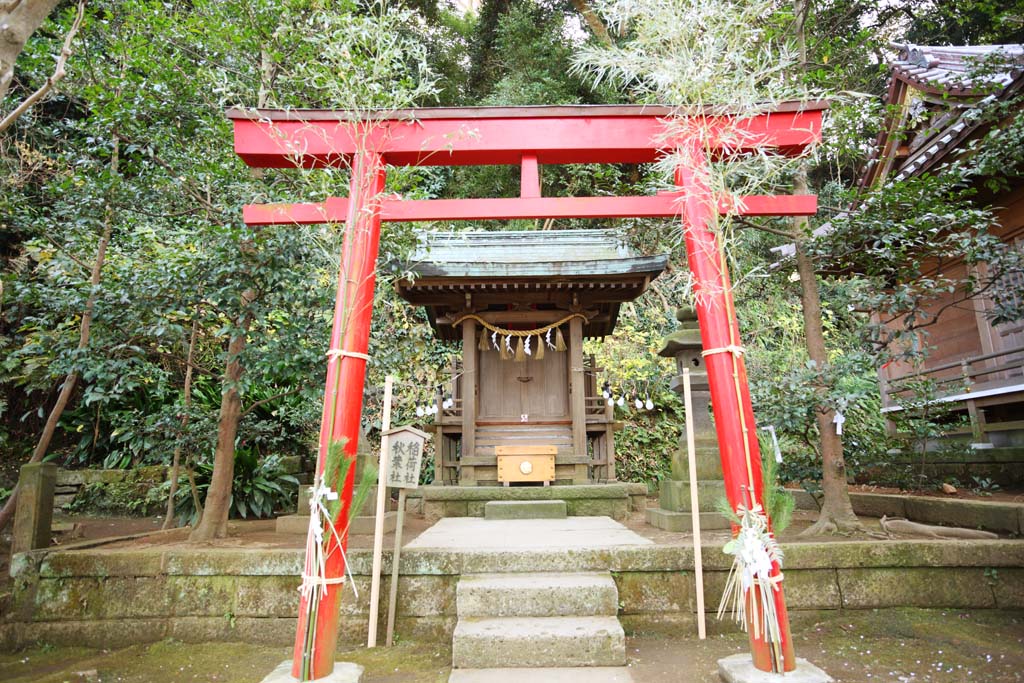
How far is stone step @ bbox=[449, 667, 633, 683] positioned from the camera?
3164mm

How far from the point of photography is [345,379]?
10.9ft

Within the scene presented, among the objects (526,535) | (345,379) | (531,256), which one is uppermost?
(531,256)

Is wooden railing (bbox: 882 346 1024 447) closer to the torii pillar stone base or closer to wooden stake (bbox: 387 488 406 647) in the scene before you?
the torii pillar stone base

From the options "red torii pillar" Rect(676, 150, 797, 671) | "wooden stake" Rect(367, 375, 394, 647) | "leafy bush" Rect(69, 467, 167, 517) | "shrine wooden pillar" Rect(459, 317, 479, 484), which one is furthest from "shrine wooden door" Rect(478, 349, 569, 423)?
"red torii pillar" Rect(676, 150, 797, 671)

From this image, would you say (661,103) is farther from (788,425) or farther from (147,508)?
(147,508)

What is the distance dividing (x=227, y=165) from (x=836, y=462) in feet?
21.7

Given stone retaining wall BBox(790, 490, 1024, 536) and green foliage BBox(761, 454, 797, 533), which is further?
stone retaining wall BBox(790, 490, 1024, 536)

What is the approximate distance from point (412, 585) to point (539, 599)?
986 mm

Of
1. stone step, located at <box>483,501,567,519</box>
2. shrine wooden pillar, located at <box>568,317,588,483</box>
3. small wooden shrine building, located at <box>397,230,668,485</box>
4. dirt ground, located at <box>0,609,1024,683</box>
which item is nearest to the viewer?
dirt ground, located at <box>0,609,1024,683</box>

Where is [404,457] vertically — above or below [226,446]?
below

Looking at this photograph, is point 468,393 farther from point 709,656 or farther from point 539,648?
point 709,656

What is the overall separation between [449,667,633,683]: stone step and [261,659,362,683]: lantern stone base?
1.81 ft

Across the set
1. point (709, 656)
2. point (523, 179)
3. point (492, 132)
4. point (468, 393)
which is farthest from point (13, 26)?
point (468, 393)

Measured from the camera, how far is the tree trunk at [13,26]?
104 inches
